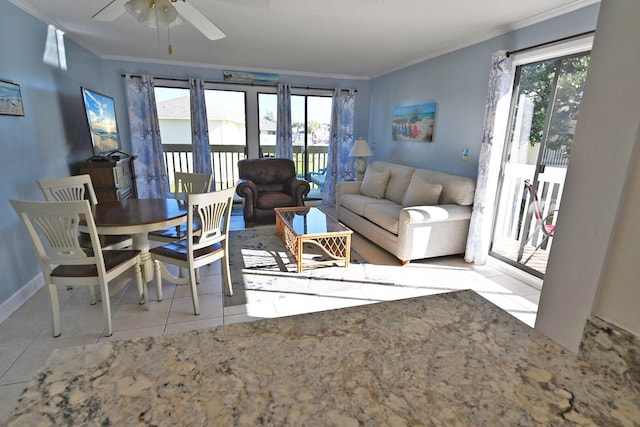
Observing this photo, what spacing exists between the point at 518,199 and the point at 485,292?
61.2 inches

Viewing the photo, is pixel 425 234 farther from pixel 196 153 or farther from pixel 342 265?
pixel 196 153

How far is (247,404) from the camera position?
53cm

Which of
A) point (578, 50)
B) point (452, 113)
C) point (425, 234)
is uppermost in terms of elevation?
point (578, 50)

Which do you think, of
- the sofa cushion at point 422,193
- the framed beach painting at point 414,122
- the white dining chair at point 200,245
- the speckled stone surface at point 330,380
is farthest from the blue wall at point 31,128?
the framed beach painting at point 414,122

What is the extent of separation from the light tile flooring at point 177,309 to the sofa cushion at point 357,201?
1148mm

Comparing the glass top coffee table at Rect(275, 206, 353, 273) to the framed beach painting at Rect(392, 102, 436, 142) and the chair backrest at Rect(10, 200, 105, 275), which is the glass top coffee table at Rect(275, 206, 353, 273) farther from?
the framed beach painting at Rect(392, 102, 436, 142)

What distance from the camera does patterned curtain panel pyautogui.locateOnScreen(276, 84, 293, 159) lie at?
5668mm

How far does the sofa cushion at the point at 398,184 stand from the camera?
4.39m

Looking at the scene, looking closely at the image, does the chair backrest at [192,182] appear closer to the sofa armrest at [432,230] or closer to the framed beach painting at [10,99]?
the framed beach painting at [10,99]

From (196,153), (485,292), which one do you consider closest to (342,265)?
(485,292)

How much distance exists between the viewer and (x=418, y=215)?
3.31 metres

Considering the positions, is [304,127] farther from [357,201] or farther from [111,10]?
[111,10]

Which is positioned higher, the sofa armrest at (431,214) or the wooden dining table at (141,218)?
the wooden dining table at (141,218)

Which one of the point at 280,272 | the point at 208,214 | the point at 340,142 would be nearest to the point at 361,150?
the point at 340,142
